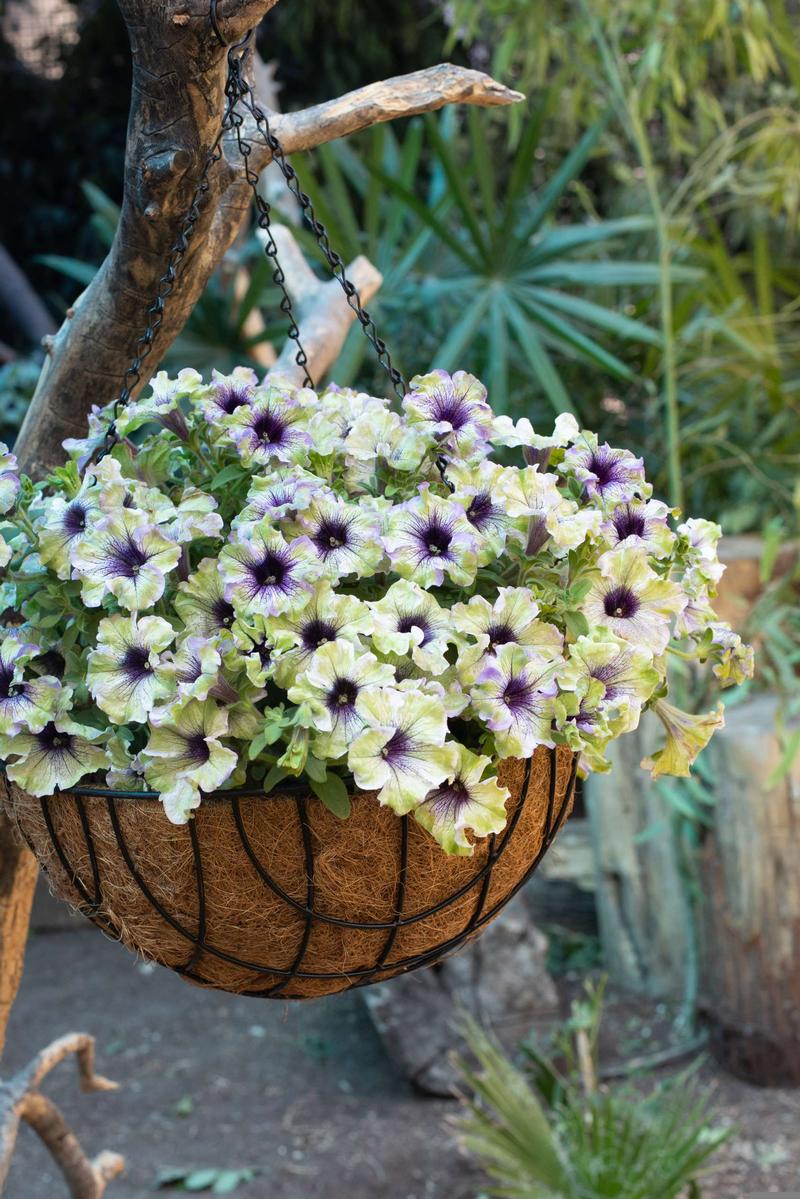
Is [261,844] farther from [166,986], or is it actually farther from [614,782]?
[166,986]

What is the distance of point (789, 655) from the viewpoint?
286 centimetres

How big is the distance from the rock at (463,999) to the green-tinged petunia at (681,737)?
2.19 m

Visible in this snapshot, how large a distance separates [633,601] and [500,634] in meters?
0.10

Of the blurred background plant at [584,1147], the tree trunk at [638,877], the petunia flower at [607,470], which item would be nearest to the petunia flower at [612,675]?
the petunia flower at [607,470]

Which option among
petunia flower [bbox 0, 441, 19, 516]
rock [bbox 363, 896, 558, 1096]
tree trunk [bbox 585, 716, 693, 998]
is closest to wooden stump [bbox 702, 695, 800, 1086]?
tree trunk [bbox 585, 716, 693, 998]

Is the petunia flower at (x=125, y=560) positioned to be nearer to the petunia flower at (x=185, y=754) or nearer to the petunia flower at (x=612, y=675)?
the petunia flower at (x=185, y=754)

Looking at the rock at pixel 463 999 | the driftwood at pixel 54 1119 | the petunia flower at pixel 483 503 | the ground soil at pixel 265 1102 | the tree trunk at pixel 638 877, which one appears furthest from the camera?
the tree trunk at pixel 638 877

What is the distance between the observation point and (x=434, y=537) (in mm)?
736

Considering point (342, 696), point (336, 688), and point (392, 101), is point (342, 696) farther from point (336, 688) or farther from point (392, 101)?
point (392, 101)

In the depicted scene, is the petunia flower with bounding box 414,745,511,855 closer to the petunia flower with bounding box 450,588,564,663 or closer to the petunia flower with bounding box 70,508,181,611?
the petunia flower with bounding box 450,588,564,663

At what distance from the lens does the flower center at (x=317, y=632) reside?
0.70 metres

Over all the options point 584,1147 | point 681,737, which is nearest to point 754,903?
point 584,1147

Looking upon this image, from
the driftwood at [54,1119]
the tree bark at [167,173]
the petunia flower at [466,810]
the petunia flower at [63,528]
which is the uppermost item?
the tree bark at [167,173]

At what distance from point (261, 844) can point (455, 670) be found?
0.15 meters
